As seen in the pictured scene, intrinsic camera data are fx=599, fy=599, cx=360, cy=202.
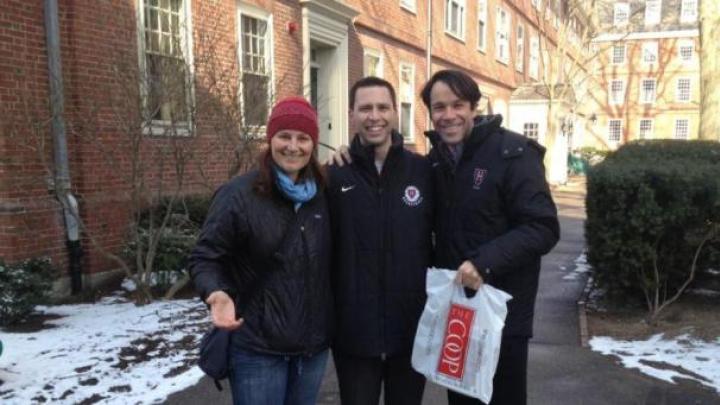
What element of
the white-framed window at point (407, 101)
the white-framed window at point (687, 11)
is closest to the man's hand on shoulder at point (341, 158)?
the white-framed window at point (407, 101)

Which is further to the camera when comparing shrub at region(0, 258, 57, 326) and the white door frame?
the white door frame

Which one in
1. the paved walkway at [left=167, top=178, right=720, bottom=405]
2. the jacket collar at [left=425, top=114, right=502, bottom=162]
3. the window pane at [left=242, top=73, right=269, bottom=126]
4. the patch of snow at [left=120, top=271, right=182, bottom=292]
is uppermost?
the window pane at [left=242, top=73, right=269, bottom=126]

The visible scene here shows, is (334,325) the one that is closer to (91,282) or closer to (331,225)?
(331,225)

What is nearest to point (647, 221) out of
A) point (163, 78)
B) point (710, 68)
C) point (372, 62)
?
point (163, 78)

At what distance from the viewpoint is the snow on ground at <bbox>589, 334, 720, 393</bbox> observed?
446cm

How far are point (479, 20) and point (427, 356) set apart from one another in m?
22.2

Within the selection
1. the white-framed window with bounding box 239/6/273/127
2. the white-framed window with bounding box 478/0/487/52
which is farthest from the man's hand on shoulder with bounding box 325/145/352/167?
the white-framed window with bounding box 478/0/487/52

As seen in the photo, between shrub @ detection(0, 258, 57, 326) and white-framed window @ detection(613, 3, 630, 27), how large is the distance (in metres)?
45.4

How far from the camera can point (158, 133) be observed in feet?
24.3

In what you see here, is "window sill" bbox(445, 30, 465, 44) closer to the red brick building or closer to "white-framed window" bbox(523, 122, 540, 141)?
"white-framed window" bbox(523, 122, 540, 141)

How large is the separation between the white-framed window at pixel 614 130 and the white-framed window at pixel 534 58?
24641mm

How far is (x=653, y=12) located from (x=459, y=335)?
58914 millimetres

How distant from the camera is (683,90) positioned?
51.6m

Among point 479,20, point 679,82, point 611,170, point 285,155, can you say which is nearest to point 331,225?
point 285,155
